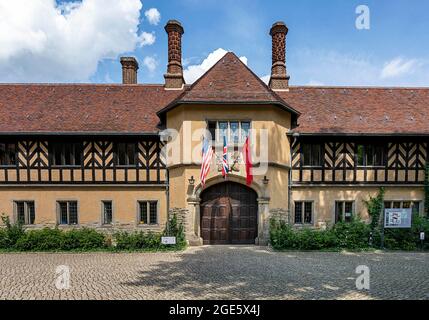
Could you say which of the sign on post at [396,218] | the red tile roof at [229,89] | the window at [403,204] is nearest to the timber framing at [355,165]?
the window at [403,204]

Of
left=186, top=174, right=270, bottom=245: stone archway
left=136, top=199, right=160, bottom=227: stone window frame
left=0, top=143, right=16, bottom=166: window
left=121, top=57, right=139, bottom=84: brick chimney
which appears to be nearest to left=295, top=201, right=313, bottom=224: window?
left=186, top=174, right=270, bottom=245: stone archway

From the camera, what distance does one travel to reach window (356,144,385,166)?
36.9ft

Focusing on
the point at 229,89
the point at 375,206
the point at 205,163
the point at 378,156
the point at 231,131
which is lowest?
the point at 375,206

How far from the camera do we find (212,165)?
10.0 metres

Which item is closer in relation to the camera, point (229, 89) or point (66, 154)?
point (229, 89)

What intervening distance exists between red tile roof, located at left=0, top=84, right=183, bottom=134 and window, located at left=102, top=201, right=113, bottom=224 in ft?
11.5

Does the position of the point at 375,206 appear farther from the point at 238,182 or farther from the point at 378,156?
the point at 238,182

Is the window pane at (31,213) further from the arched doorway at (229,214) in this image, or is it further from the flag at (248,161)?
the flag at (248,161)

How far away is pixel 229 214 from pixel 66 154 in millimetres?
8242

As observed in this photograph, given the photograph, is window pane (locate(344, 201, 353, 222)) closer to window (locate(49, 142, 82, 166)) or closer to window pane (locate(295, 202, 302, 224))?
window pane (locate(295, 202, 302, 224))

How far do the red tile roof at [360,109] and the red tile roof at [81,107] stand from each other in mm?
Result: 7406

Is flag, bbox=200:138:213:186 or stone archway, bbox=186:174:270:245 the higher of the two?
flag, bbox=200:138:213:186

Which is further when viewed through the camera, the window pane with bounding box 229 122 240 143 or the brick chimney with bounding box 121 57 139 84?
the brick chimney with bounding box 121 57 139 84

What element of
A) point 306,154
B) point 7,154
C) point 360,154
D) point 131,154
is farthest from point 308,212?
point 7,154
